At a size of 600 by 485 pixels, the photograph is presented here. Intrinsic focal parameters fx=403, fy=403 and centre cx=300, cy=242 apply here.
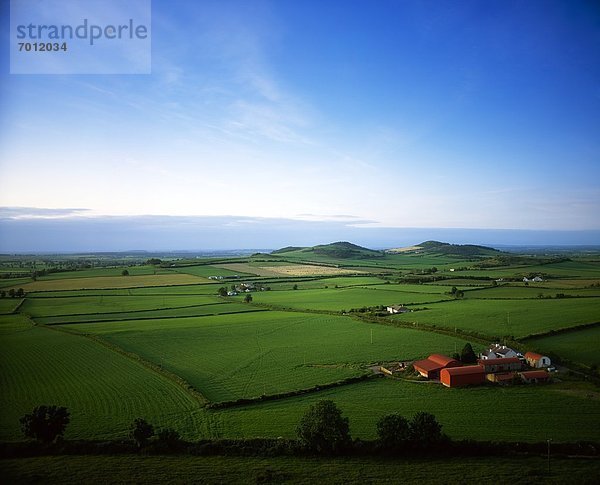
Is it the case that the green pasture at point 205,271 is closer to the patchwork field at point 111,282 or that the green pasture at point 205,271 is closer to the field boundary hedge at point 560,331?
the patchwork field at point 111,282

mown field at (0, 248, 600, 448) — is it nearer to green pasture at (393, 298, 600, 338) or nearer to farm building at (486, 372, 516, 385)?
green pasture at (393, 298, 600, 338)

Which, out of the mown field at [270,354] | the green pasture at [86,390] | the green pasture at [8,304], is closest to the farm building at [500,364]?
the mown field at [270,354]

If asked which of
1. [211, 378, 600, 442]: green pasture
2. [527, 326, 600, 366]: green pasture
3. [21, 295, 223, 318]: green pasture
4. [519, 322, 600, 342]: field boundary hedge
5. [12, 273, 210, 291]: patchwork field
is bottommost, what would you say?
[211, 378, 600, 442]: green pasture

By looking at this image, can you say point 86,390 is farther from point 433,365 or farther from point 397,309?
point 397,309

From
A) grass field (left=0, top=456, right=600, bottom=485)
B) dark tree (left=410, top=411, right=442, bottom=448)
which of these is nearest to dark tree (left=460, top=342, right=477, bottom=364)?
grass field (left=0, top=456, right=600, bottom=485)

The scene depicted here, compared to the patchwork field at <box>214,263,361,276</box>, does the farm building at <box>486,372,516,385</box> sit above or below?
below
